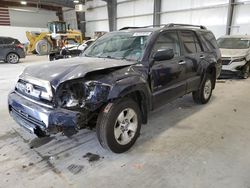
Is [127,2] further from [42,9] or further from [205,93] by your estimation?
[205,93]

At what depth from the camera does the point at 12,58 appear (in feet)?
41.7

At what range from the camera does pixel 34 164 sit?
8.56ft

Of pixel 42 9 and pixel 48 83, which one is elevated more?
pixel 42 9

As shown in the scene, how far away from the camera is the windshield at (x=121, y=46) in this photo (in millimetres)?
3181

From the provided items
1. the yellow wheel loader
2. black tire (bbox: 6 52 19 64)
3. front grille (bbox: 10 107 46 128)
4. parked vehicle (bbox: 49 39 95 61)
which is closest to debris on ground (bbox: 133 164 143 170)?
front grille (bbox: 10 107 46 128)

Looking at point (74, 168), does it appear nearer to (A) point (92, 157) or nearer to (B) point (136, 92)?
(A) point (92, 157)

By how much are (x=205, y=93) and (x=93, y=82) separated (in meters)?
3.14

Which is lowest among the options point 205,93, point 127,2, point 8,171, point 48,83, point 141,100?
point 8,171

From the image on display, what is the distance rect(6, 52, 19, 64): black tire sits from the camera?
12562 millimetres

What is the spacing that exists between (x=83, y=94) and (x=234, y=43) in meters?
7.85

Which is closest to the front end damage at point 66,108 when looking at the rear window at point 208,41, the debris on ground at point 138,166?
the debris on ground at point 138,166

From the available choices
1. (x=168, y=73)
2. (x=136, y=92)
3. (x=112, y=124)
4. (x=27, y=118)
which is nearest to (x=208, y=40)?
(x=168, y=73)

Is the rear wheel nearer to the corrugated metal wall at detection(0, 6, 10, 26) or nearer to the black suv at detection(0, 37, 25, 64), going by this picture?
the black suv at detection(0, 37, 25, 64)

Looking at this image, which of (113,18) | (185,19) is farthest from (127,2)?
(185,19)
